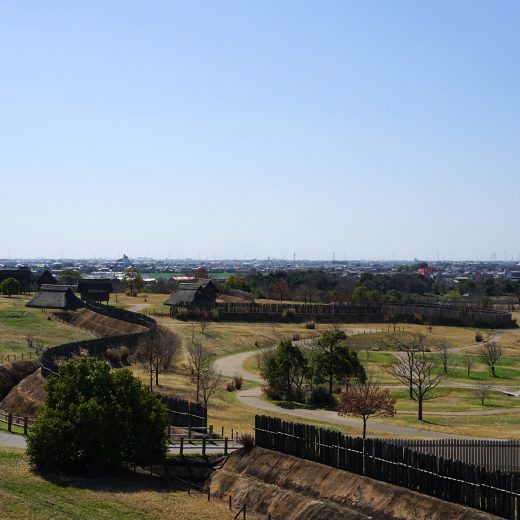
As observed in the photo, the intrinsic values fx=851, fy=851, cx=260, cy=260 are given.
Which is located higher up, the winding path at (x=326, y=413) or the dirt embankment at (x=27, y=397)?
the dirt embankment at (x=27, y=397)

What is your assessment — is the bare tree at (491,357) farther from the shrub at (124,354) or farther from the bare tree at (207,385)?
the shrub at (124,354)

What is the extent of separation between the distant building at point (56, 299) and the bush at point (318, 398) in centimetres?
4451

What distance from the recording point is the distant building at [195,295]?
341 ft

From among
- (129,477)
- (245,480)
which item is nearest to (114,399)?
(129,477)

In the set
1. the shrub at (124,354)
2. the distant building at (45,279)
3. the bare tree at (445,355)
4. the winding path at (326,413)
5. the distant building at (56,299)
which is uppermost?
the distant building at (45,279)

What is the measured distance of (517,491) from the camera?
24.5 m

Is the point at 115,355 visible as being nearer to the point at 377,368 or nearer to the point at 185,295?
the point at 377,368

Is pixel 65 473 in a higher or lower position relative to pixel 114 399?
lower

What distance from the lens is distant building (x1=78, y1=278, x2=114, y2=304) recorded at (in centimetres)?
11188

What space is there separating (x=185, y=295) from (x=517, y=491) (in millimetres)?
82851

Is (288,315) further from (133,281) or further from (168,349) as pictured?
(168,349)

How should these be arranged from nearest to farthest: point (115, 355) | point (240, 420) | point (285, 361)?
1. point (240, 420)
2. point (285, 361)
3. point (115, 355)

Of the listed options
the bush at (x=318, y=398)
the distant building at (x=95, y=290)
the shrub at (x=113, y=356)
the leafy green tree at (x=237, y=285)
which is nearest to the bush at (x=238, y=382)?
the bush at (x=318, y=398)

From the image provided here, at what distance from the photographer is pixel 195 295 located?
104m
